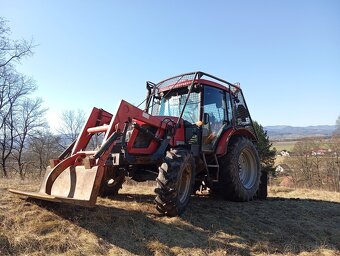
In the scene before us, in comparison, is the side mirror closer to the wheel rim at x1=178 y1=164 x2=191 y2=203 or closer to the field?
the wheel rim at x1=178 y1=164 x2=191 y2=203

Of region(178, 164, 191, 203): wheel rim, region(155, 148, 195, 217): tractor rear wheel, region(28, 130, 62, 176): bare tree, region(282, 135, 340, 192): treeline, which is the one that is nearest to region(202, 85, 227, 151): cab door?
region(178, 164, 191, 203): wheel rim

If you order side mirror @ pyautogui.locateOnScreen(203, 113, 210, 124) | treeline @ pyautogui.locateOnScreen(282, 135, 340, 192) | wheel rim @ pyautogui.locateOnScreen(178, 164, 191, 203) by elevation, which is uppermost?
side mirror @ pyautogui.locateOnScreen(203, 113, 210, 124)

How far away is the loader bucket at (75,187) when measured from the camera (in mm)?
4523

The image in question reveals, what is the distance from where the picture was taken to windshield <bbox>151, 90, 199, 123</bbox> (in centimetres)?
735

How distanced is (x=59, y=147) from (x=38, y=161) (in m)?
2.80

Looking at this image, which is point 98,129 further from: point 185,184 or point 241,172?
point 241,172

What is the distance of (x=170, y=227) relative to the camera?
529 centimetres

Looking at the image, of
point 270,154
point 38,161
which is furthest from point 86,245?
point 38,161

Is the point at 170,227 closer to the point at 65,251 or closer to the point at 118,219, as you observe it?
Result: the point at 118,219

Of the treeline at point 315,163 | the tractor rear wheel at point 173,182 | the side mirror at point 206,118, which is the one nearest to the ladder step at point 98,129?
the tractor rear wheel at point 173,182

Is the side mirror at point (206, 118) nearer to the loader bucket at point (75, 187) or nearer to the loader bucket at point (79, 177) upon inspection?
the loader bucket at point (79, 177)

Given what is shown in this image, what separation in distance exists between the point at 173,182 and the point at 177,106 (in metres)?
2.52

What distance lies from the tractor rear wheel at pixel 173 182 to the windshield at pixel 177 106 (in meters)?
1.53

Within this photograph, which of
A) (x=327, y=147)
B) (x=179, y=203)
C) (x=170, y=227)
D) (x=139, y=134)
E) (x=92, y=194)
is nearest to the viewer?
(x=92, y=194)
